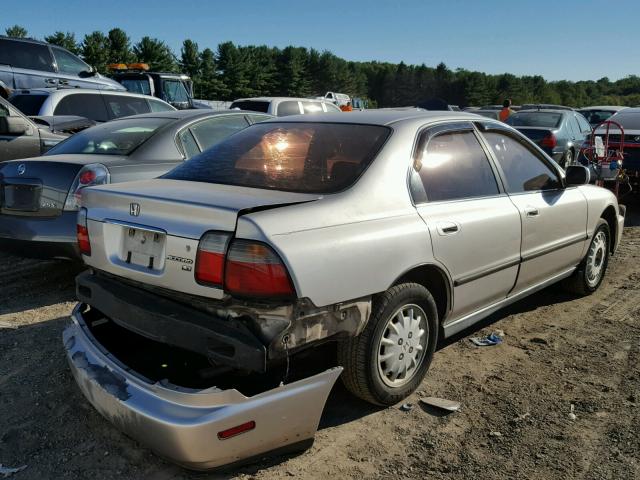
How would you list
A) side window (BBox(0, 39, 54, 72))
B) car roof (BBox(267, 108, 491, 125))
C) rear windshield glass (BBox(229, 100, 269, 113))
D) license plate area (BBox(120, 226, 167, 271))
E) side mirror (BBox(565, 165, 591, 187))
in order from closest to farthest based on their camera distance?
license plate area (BBox(120, 226, 167, 271)) < car roof (BBox(267, 108, 491, 125)) < side mirror (BBox(565, 165, 591, 187)) < side window (BBox(0, 39, 54, 72)) < rear windshield glass (BBox(229, 100, 269, 113))

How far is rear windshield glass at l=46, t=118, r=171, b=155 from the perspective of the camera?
500 cm

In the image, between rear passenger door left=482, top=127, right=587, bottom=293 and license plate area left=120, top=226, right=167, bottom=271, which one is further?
rear passenger door left=482, top=127, right=587, bottom=293

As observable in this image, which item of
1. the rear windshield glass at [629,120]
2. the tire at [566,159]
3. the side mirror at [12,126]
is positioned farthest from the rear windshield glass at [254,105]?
the rear windshield glass at [629,120]

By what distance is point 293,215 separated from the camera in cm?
246

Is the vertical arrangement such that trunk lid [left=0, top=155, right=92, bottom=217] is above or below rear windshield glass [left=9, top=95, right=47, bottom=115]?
below

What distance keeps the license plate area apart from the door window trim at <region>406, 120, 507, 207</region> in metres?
1.31

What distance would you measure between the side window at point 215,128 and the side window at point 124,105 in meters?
4.07

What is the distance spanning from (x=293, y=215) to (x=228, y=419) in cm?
87

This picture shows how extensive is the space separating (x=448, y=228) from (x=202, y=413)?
167 centimetres

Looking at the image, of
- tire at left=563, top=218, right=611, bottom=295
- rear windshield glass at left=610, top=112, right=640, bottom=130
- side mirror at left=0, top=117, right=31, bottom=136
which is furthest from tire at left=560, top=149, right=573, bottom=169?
side mirror at left=0, top=117, right=31, bottom=136

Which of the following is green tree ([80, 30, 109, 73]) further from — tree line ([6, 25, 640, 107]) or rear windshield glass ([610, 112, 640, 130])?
rear windshield glass ([610, 112, 640, 130])

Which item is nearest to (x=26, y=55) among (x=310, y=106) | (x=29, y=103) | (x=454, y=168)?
(x=29, y=103)

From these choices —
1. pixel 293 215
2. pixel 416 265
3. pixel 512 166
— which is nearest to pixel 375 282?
pixel 416 265

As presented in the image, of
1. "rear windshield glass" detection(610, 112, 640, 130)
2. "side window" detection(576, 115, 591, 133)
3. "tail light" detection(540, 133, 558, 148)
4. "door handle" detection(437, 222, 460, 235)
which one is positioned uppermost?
"rear windshield glass" detection(610, 112, 640, 130)
